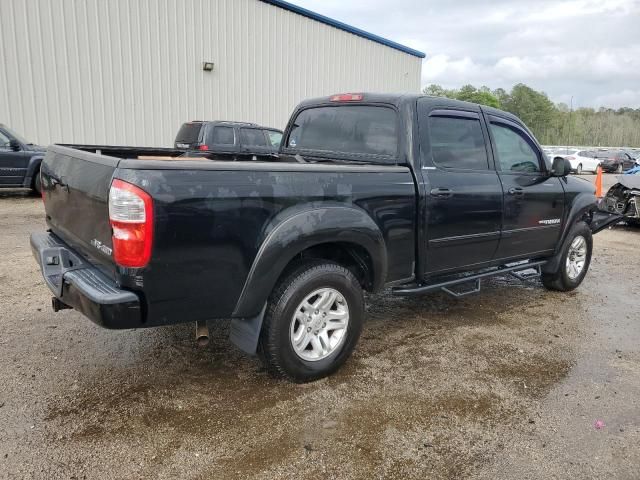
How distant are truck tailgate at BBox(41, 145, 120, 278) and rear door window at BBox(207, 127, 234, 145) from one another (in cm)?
789

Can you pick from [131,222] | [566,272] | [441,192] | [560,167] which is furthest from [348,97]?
[566,272]

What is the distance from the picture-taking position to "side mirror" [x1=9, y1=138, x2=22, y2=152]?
10.9 meters

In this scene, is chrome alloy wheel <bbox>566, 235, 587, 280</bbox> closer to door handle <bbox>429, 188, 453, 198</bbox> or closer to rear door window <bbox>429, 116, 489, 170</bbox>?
rear door window <bbox>429, 116, 489, 170</bbox>

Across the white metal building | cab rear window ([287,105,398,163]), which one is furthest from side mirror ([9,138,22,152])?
cab rear window ([287,105,398,163])

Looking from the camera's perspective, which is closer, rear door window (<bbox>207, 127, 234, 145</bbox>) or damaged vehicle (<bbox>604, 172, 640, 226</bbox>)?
damaged vehicle (<bbox>604, 172, 640, 226</bbox>)

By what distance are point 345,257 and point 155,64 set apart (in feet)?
46.0

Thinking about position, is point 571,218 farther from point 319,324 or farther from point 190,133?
point 190,133

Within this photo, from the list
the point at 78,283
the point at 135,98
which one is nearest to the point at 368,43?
the point at 135,98

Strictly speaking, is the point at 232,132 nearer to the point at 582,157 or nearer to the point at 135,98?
the point at 135,98

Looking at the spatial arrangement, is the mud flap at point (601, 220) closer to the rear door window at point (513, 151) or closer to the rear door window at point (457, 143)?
the rear door window at point (513, 151)

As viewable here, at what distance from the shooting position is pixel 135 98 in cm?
1534

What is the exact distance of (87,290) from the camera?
2.74 metres

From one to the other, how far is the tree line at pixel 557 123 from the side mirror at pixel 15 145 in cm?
6692

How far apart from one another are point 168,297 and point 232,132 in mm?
9772
